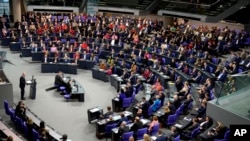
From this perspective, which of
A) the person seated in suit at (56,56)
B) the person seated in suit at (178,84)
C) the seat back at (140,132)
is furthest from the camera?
the person seated in suit at (56,56)

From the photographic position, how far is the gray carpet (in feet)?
46.0

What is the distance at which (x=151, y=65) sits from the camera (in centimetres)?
2167

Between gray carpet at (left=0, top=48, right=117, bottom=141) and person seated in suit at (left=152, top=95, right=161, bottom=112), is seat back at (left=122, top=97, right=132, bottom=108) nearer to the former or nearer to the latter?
gray carpet at (left=0, top=48, right=117, bottom=141)

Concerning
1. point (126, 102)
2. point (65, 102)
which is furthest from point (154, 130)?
point (65, 102)

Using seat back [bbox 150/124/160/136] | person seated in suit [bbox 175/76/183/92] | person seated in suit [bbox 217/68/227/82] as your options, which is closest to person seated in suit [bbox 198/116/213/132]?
seat back [bbox 150/124/160/136]

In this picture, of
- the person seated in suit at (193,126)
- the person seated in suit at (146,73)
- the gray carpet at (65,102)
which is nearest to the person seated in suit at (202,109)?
the person seated in suit at (193,126)

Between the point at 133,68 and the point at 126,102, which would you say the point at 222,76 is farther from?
the point at 126,102

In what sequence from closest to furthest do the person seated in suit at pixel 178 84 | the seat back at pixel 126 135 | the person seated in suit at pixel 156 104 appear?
the seat back at pixel 126 135 → the person seated in suit at pixel 156 104 → the person seated in suit at pixel 178 84

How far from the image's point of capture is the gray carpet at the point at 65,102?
14008 millimetres

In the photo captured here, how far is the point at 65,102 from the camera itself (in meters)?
16.8

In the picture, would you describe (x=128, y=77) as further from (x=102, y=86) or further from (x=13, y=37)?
(x=13, y=37)

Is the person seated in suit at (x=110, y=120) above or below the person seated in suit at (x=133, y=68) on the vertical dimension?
below

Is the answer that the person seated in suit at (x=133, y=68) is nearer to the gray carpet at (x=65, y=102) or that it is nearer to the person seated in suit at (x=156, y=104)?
the gray carpet at (x=65, y=102)

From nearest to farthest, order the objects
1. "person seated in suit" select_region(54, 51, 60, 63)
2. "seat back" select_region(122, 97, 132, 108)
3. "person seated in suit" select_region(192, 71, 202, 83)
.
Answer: "seat back" select_region(122, 97, 132, 108), "person seated in suit" select_region(192, 71, 202, 83), "person seated in suit" select_region(54, 51, 60, 63)
